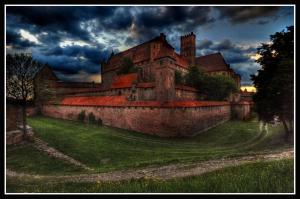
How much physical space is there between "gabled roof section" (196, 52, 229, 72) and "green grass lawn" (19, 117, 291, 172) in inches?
1532

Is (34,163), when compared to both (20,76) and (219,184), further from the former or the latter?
(219,184)

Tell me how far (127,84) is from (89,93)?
1331 centimetres

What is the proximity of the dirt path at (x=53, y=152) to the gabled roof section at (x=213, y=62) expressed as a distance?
179 feet

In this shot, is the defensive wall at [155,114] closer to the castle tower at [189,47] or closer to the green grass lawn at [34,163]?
the green grass lawn at [34,163]

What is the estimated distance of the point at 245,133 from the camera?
31.1 metres

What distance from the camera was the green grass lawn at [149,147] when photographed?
61.2 ft

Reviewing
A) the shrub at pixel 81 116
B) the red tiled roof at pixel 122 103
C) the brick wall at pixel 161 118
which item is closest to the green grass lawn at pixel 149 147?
the brick wall at pixel 161 118

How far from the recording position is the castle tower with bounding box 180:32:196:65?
68625mm

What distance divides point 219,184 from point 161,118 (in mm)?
20087

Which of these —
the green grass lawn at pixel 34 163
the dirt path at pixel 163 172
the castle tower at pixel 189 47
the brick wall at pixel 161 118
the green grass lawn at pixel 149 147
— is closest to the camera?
the dirt path at pixel 163 172

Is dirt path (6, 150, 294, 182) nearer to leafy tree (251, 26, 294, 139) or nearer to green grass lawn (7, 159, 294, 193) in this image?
green grass lawn (7, 159, 294, 193)

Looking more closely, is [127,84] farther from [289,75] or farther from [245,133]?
[289,75]

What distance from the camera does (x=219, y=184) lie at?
32.9 feet

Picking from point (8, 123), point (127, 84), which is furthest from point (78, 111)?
point (8, 123)
